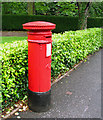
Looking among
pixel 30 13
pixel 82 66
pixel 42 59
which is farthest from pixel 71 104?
pixel 30 13

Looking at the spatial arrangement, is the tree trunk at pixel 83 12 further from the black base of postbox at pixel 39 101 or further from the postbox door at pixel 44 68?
the black base of postbox at pixel 39 101

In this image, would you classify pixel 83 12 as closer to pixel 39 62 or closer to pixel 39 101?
pixel 39 62

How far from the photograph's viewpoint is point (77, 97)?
11.5 feet

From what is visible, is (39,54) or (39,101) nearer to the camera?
(39,54)

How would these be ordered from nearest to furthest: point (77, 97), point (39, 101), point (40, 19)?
point (39, 101) < point (77, 97) < point (40, 19)

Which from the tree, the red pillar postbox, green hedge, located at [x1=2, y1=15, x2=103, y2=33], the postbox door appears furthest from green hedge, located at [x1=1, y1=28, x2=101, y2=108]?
green hedge, located at [x1=2, y1=15, x2=103, y2=33]

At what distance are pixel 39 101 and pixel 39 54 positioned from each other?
887mm

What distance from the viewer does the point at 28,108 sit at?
3.10 metres

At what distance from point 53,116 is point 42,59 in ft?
3.39

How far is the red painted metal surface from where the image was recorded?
264 centimetres

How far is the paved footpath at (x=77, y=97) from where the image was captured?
292 centimetres

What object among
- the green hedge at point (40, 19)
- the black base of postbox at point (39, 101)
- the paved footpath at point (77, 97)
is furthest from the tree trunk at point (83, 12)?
the black base of postbox at point (39, 101)

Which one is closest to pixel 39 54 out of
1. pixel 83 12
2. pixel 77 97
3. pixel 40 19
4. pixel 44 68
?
pixel 44 68

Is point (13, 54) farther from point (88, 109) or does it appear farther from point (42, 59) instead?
point (88, 109)
